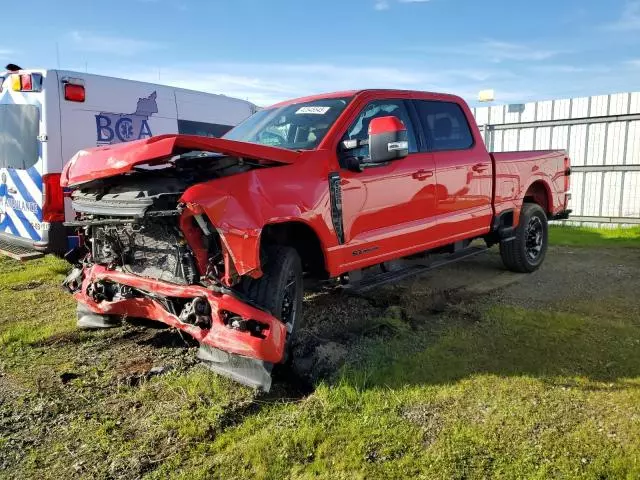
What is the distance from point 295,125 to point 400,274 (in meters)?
1.67

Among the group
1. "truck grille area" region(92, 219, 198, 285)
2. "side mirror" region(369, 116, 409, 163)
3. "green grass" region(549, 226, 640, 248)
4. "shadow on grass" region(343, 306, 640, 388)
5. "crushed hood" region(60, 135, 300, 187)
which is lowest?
"shadow on grass" region(343, 306, 640, 388)

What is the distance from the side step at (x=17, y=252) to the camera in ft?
20.4

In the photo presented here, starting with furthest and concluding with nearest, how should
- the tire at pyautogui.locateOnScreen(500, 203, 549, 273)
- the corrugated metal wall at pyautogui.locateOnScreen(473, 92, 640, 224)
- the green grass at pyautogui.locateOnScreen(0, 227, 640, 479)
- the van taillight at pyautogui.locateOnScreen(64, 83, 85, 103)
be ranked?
the corrugated metal wall at pyautogui.locateOnScreen(473, 92, 640, 224)
the tire at pyautogui.locateOnScreen(500, 203, 549, 273)
the van taillight at pyautogui.locateOnScreen(64, 83, 85, 103)
the green grass at pyautogui.locateOnScreen(0, 227, 640, 479)

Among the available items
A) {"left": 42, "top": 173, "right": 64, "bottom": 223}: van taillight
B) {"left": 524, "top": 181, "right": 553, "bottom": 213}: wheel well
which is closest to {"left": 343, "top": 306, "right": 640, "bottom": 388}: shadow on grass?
{"left": 524, "top": 181, "right": 553, "bottom": 213}: wheel well

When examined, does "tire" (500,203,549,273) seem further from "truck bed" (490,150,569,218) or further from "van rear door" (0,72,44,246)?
"van rear door" (0,72,44,246)

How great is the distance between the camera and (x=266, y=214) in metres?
3.60

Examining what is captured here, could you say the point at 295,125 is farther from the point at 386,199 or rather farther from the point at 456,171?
the point at 456,171

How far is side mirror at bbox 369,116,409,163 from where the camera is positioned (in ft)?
13.3

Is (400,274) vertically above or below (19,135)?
below

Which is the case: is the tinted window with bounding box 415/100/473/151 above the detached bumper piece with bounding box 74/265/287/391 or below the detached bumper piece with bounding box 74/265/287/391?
above

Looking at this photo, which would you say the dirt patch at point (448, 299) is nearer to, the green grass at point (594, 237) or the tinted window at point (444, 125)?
the tinted window at point (444, 125)

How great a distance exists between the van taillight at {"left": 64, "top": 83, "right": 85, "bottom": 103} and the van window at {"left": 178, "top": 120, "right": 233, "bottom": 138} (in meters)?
1.76

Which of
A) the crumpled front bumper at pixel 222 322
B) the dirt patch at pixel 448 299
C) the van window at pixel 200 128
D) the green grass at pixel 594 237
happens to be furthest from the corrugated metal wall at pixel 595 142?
the crumpled front bumper at pixel 222 322

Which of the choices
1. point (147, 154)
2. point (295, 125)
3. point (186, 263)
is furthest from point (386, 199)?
point (147, 154)
